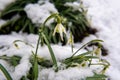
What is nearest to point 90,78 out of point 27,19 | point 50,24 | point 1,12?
point 50,24

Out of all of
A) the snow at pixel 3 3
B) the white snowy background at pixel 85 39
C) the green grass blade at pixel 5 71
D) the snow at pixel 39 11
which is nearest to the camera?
the green grass blade at pixel 5 71

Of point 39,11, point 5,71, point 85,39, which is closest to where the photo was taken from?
point 5,71

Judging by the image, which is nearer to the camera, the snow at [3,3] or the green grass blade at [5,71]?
the green grass blade at [5,71]

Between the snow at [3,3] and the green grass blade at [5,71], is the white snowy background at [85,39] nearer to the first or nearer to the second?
the snow at [3,3]

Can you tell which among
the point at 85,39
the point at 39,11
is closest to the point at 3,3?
the point at 39,11

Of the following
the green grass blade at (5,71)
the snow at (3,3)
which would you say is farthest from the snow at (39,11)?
the green grass blade at (5,71)

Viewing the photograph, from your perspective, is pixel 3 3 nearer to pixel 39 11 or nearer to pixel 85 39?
pixel 39 11

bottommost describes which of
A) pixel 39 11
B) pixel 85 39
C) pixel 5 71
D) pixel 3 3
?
pixel 5 71

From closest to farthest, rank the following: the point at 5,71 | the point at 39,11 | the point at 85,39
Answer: the point at 5,71, the point at 39,11, the point at 85,39
